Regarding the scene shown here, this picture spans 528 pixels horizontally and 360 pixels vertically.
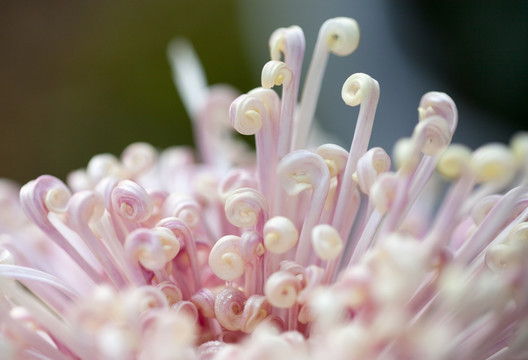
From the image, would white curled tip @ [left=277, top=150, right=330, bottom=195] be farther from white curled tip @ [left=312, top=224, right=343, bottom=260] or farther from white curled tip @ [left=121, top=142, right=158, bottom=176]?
white curled tip @ [left=121, top=142, right=158, bottom=176]

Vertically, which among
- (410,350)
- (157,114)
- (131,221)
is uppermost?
(157,114)

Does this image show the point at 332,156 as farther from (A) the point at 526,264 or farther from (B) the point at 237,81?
(B) the point at 237,81

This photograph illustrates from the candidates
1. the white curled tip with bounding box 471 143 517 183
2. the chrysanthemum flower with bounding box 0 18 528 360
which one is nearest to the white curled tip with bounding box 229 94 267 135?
the chrysanthemum flower with bounding box 0 18 528 360

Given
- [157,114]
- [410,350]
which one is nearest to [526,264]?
[410,350]

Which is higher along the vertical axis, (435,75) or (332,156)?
(435,75)

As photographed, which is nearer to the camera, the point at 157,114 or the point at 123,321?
the point at 123,321

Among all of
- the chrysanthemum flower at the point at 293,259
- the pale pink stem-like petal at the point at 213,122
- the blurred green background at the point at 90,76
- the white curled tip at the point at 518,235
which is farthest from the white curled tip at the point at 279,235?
the blurred green background at the point at 90,76

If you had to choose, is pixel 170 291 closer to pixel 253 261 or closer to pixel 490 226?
pixel 253 261
